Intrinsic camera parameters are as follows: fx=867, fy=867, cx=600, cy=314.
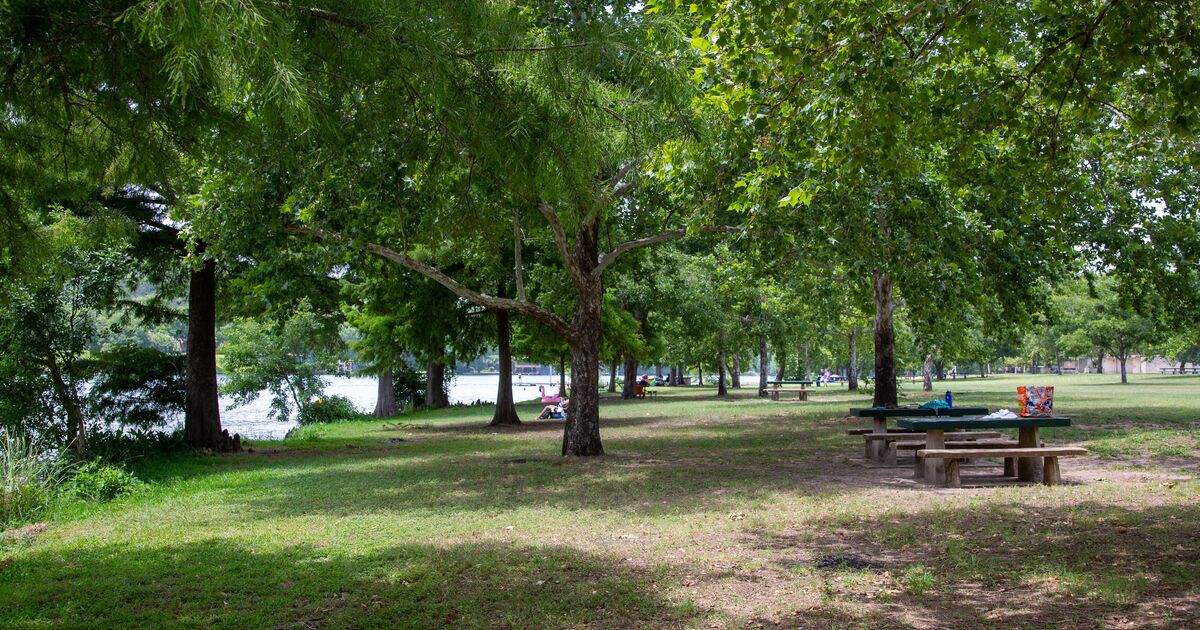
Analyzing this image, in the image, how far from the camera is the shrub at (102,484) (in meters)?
10.9

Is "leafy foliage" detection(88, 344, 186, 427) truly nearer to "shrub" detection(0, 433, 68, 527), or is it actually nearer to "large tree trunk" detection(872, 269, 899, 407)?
"shrub" detection(0, 433, 68, 527)

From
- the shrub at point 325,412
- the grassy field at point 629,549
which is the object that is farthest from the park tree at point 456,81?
the shrub at point 325,412

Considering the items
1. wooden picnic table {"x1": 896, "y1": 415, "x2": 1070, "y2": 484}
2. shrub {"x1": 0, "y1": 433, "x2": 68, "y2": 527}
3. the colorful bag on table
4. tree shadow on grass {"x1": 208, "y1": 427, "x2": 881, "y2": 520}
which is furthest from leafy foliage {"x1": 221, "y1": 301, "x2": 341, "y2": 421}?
wooden picnic table {"x1": 896, "y1": 415, "x2": 1070, "y2": 484}

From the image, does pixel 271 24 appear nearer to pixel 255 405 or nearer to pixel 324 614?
pixel 324 614

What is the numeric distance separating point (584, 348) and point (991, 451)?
22.0 ft

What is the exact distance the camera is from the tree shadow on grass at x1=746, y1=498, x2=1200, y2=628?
4.98 metres

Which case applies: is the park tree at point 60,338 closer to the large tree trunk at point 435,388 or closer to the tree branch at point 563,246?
the tree branch at point 563,246

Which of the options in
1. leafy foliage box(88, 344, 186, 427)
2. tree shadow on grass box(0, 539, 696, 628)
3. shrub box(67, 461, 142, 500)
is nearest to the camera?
tree shadow on grass box(0, 539, 696, 628)

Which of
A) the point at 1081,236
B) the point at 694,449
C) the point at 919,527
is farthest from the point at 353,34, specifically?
the point at 1081,236

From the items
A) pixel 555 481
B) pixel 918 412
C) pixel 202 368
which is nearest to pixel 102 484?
pixel 555 481

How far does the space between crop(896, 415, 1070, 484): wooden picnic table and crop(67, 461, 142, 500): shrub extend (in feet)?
32.9

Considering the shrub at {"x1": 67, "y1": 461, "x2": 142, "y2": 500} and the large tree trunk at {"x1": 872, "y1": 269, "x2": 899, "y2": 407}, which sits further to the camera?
the large tree trunk at {"x1": 872, "y1": 269, "x2": 899, "y2": 407}

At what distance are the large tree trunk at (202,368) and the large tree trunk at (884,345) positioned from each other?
15033mm

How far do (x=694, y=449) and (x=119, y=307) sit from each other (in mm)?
11474
